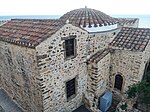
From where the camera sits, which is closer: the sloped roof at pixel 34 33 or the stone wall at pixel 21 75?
the sloped roof at pixel 34 33

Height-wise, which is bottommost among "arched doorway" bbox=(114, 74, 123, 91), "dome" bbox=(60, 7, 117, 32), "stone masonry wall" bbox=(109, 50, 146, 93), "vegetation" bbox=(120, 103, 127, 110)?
"vegetation" bbox=(120, 103, 127, 110)

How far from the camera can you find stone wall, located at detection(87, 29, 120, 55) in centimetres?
978

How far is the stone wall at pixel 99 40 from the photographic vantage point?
9782 mm

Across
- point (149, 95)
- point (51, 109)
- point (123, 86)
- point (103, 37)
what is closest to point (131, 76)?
point (123, 86)

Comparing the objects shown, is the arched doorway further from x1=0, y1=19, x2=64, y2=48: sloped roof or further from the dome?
x1=0, y1=19, x2=64, y2=48: sloped roof

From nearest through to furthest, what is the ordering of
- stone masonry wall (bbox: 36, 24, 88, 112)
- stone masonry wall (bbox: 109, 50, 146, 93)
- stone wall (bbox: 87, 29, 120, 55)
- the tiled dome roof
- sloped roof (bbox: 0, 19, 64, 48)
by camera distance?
1. sloped roof (bbox: 0, 19, 64, 48)
2. stone masonry wall (bbox: 36, 24, 88, 112)
3. stone wall (bbox: 87, 29, 120, 55)
4. stone masonry wall (bbox: 109, 50, 146, 93)
5. the tiled dome roof

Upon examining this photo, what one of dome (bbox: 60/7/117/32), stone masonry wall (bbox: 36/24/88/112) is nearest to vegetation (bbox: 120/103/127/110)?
stone masonry wall (bbox: 36/24/88/112)

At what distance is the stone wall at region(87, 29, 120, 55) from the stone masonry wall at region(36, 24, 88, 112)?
Answer: 0.51 m

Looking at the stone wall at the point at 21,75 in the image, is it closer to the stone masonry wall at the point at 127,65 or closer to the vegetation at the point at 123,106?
the vegetation at the point at 123,106

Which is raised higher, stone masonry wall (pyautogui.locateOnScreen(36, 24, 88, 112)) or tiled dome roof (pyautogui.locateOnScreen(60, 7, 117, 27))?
tiled dome roof (pyautogui.locateOnScreen(60, 7, 117, 27))

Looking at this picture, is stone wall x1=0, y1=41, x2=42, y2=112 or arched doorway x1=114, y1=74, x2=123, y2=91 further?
arched doorway x1=114, y1=74, x2=123, y2=91

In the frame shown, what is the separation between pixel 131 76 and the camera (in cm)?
1038

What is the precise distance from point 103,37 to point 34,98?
19.8 ft

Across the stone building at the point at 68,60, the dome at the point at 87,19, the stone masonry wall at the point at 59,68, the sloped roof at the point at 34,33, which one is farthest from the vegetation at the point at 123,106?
the sloped roof at the point at 34,33
